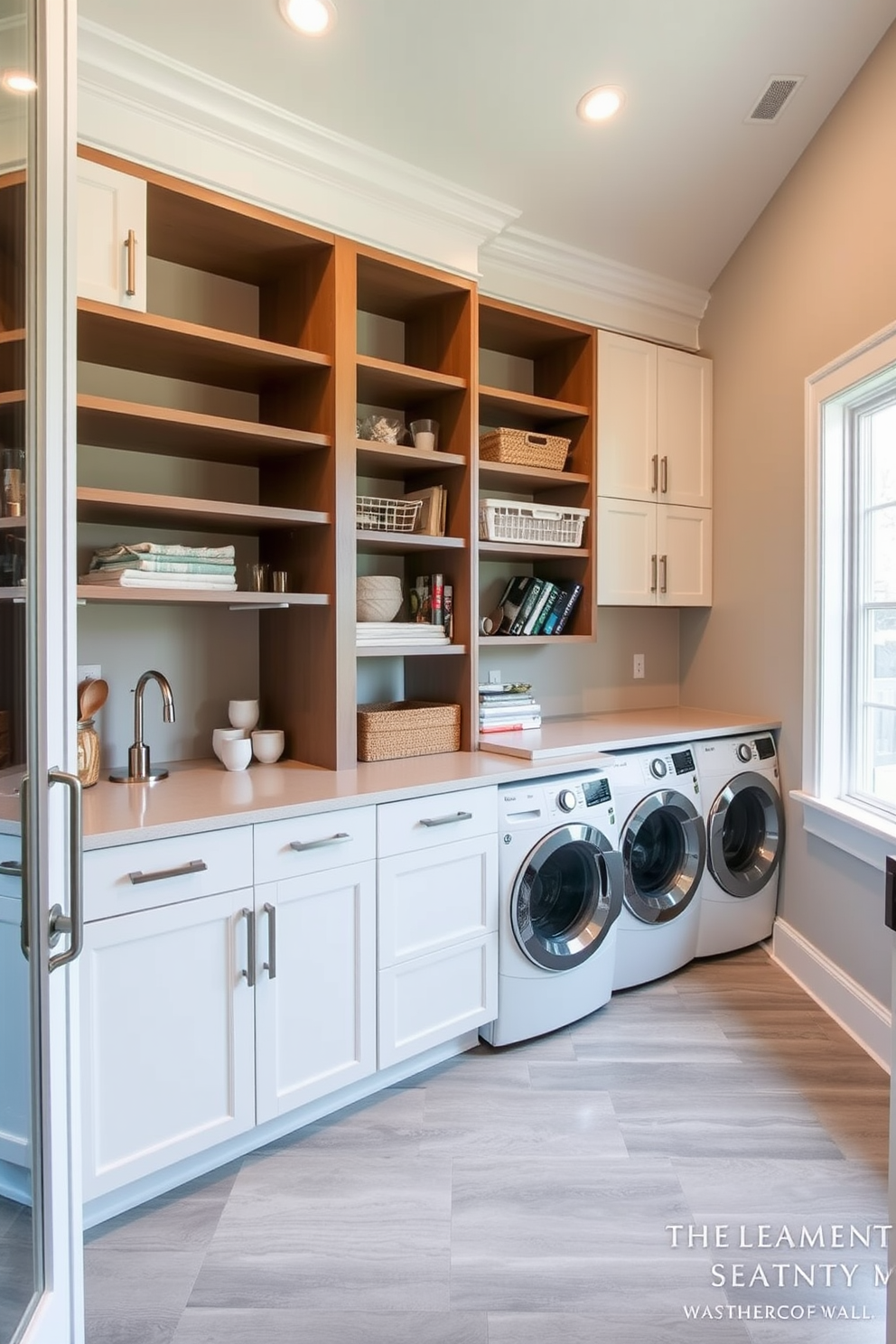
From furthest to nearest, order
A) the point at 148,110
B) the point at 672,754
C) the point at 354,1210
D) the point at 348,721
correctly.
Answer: the point at 672,754
the point at 348,721
the point at 148,110
the point at 354,1210

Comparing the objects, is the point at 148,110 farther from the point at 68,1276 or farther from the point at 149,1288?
the point at 149,1288

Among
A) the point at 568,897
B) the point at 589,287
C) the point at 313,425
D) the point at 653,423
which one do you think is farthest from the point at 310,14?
the point at 568,897

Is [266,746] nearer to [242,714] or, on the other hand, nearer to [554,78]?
[242,714]

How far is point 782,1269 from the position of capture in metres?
1.53

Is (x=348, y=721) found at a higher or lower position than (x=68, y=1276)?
higher

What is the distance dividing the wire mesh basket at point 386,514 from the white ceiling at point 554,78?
1.09 meters

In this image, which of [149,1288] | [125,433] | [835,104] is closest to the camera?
[149,1288]

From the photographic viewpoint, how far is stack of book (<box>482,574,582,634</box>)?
294 cm

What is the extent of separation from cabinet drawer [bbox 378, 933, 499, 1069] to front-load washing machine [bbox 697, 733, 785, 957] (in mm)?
1064

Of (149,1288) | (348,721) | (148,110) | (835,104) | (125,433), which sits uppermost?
(835,104)

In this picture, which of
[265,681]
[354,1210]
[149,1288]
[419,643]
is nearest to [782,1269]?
[354,1210]

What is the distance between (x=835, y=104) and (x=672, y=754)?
230 cm

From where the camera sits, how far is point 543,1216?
1.67 m

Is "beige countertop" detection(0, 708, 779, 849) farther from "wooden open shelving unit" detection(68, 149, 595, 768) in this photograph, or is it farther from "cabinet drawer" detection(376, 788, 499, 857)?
"wooden open shelving unit" detection(68, 149, 595, 768)
